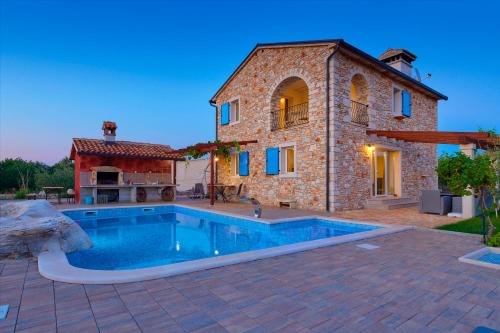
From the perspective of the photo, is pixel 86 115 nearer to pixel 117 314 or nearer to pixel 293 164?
pixel 293 164

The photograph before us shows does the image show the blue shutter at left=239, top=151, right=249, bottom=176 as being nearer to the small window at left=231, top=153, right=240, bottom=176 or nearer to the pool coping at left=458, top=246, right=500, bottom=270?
the small window at left=231, top=153, right=240, bottom=176

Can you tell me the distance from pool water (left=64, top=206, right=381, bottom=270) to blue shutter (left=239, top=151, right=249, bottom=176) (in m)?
3.61

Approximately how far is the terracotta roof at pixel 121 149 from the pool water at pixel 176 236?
12.3 feet

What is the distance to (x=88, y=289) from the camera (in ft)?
9.14

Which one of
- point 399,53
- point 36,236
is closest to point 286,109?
point 399,53

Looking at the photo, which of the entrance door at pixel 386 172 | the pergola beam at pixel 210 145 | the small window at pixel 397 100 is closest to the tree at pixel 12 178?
the pergola beam at pixel 210 145

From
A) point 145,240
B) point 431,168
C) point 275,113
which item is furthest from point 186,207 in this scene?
point 431,168

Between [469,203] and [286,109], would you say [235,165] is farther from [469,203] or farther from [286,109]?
[469,203]

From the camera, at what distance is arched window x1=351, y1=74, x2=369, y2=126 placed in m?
11.0

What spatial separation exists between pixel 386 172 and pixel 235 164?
7.37 metres

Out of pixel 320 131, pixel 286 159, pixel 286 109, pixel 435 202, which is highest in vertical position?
pixel 286 109

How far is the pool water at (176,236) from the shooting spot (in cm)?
510

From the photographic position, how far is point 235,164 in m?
14.7

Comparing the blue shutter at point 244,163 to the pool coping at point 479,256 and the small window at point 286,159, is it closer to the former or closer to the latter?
the small window at point 286,159
